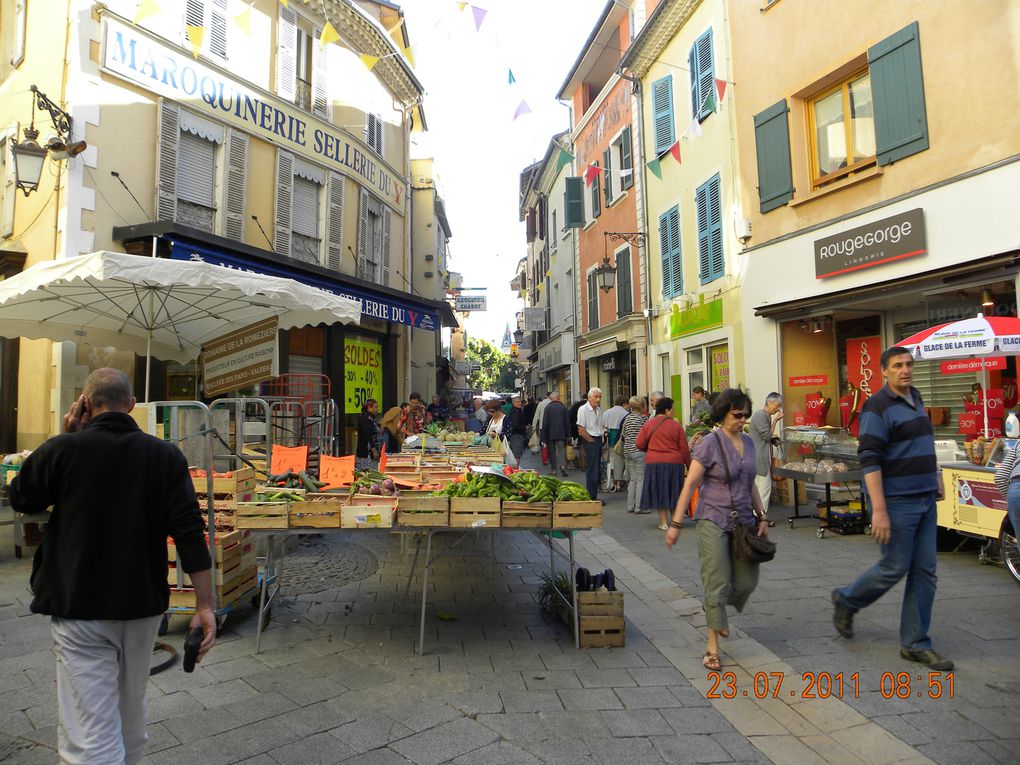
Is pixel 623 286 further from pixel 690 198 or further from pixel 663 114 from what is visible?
pixel 663 114

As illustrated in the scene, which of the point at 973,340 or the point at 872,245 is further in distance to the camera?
the point at 872,245

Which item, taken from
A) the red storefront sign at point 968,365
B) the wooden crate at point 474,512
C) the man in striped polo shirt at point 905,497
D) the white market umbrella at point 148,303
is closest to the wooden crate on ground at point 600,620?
the wooden crate at point 474,512

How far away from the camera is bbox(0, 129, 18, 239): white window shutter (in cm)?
1039

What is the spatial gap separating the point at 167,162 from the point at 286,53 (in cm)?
407

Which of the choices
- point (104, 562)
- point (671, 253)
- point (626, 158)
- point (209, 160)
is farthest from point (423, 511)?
point (626, 158)

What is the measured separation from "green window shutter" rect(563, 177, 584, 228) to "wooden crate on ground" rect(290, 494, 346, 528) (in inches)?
698

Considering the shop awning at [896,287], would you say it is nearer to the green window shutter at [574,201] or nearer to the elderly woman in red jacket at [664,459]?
the elderly woman in red jacket at [664,459]

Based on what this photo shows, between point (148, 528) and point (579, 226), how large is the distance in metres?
20.2

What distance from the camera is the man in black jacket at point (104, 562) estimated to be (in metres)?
2.17

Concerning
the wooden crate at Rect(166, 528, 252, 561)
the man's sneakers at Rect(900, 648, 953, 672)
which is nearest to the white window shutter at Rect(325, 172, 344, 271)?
the wooden crate at Rect(166, 528, 252, 561)

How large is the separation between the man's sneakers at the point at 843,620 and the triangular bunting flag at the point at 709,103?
10511mm

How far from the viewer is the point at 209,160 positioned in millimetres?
11227

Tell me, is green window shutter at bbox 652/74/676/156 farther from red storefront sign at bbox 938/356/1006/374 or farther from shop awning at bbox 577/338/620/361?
red storefront sign at bbox 938/356/1006/374
